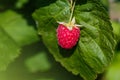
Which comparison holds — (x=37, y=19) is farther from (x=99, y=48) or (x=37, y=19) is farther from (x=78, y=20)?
(x=99, y=48)

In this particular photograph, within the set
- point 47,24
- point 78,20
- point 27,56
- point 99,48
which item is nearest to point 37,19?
point 47,24

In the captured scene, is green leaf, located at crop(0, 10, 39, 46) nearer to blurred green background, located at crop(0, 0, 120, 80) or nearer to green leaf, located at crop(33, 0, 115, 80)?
blurred green background, located at crop(0, 0, 120, 80)

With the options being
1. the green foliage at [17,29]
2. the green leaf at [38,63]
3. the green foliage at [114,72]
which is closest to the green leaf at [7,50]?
the green foliage at [17,29]

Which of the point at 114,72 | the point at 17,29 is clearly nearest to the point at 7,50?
the point at 17,29

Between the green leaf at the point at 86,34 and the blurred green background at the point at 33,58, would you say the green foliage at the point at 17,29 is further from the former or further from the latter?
the green leaf at the point at 86,34

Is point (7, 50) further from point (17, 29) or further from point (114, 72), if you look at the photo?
point (114, 72)

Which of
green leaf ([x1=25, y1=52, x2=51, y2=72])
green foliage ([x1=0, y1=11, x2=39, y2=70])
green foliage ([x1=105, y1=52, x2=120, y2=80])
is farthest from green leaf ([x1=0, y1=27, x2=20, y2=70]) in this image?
green foliage ([x1=105, y1=52, x2=120, y2=80])
